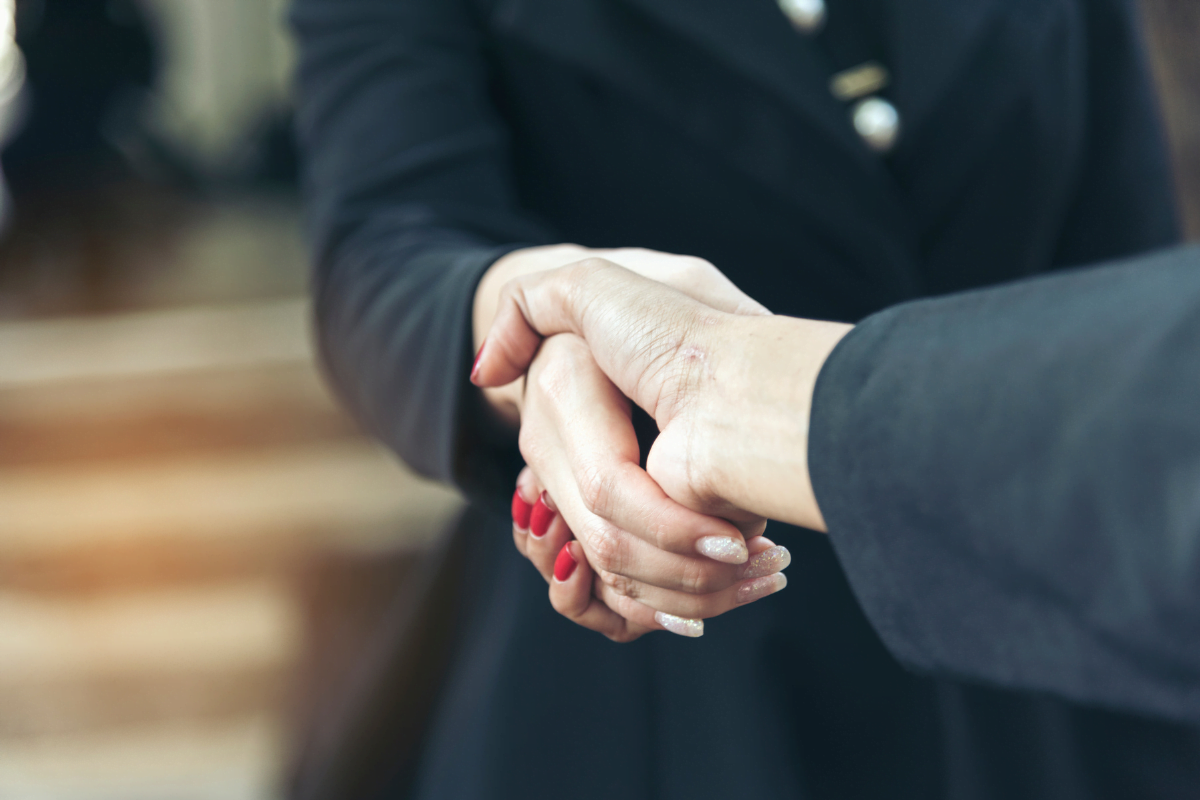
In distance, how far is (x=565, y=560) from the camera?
0.19m

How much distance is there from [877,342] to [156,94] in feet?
3.56

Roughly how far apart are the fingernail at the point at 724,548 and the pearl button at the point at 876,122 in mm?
175

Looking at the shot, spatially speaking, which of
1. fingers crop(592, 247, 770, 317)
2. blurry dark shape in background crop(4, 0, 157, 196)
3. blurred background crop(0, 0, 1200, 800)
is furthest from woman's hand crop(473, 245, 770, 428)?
blurry dark shape in background crop(4, 0, 157, 196)

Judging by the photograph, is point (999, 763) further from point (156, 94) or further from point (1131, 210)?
point (156, 94)

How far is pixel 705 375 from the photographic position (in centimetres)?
Result: 16

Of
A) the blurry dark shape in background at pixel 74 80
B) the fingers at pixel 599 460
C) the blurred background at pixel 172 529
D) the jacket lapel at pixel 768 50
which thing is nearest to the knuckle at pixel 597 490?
the fingers at pixel 599 460

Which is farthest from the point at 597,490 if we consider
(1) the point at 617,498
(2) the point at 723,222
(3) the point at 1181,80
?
(3) the point at 1181,80

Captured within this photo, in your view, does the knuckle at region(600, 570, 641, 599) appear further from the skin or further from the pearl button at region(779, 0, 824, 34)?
the pearl button at region(779, 0, 824, 34)

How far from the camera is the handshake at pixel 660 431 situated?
0.48 ft

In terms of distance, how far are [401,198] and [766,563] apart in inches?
8.5

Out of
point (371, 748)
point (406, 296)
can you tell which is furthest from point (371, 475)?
point (406, 296)

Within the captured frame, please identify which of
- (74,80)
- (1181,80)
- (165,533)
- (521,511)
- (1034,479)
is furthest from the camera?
(74,80)

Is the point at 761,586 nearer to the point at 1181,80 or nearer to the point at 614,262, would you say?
the point at 614,262

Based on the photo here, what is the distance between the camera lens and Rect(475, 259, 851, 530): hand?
0.14 metres
